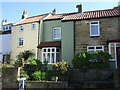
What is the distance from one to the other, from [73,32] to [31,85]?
30.8 feet

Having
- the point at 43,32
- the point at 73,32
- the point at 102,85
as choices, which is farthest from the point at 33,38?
the point at 102,85

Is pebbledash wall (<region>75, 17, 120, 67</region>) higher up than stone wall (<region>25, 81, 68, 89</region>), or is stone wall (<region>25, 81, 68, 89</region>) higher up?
pebbledash wall (<region>75, 17, 120, 67</region>)

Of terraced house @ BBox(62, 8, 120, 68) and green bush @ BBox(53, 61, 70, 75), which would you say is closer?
green bush @ BBox(53, 61, 70, 75)

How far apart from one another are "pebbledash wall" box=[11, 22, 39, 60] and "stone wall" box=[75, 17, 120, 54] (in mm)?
7315

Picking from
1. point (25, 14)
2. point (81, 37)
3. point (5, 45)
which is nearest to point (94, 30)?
point (81, 37)

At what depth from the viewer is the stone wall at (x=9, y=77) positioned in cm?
1440

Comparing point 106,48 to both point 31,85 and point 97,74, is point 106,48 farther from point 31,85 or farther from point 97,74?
point 31,85

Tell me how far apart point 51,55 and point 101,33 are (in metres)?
7.17

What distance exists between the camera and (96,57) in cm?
1617

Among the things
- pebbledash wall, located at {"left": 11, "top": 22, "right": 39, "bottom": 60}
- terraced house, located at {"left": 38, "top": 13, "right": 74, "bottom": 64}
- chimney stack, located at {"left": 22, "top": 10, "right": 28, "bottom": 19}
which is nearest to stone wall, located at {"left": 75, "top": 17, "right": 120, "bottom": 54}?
terraced house, located at {"left": 38, "top": 13, "right": 74, "bottom": 64}

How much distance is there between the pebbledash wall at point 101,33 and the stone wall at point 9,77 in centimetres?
834

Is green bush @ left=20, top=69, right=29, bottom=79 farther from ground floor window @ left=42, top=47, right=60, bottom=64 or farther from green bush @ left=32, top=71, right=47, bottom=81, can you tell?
ground floor window @ left=42, top=47, right=60, bottom=64

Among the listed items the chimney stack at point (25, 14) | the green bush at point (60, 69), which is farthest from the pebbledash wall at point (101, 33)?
the chimney stack at point (25, 14)

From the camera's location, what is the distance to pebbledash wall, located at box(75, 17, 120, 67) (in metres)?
19.1
